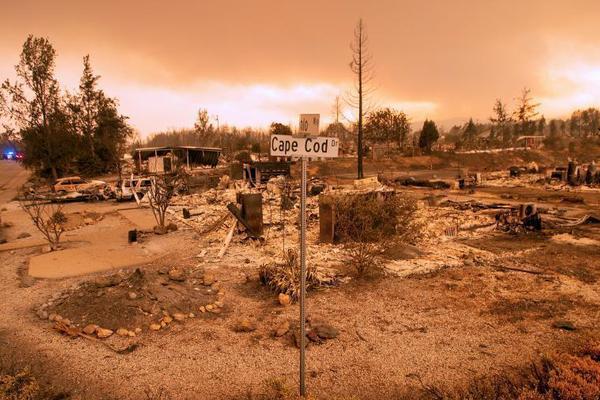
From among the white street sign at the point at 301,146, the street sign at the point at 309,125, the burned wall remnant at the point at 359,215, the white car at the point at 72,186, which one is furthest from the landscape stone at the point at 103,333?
the white car at the point at 72,186

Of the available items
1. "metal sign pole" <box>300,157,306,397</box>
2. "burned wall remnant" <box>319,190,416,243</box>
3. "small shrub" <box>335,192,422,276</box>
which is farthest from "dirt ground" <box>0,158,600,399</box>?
"burned wall remnant" <box>319,190,416,243</box>

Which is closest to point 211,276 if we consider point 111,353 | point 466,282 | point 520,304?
point 111,353

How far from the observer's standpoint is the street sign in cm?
399

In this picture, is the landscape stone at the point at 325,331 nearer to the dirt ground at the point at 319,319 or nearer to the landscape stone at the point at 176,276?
the dirt ground at the point at 319,319

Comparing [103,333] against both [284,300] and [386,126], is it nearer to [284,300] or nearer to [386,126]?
[284,300]

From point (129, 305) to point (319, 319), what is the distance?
3.51 m

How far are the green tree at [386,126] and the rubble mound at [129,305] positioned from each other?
49059 millimetres

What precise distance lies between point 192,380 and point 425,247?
28.2 ft

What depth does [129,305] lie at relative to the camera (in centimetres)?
691

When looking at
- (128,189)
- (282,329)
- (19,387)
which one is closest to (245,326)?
(282,329)

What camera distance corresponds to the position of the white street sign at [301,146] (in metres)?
4.05

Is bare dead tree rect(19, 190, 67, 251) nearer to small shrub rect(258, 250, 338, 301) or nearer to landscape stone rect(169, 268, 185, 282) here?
landscape stone rect(169, 268, 185, 282)

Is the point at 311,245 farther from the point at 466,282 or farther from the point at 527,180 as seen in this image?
the point at 527,180

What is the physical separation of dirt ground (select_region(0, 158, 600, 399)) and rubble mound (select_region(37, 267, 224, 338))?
0.10 ft
